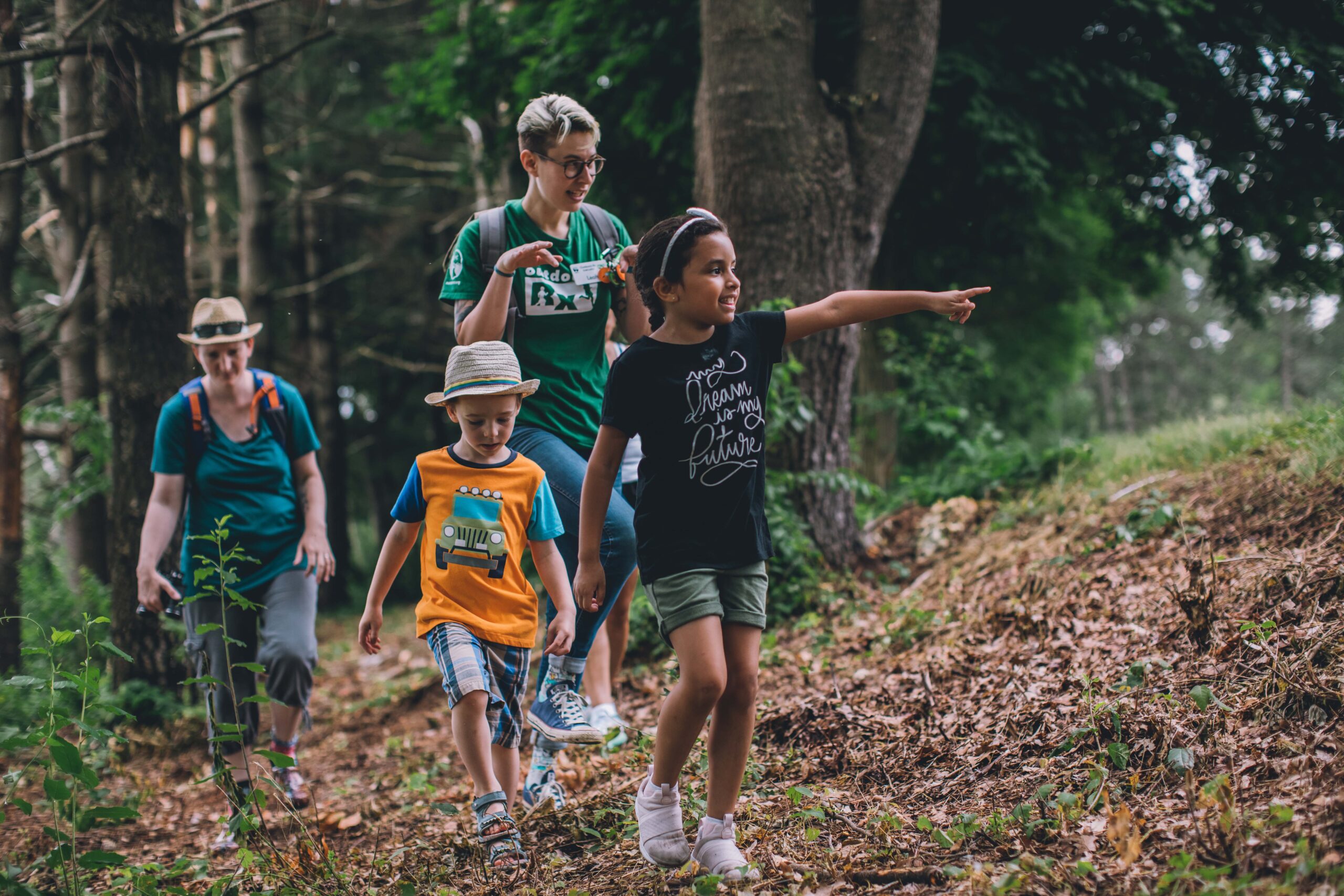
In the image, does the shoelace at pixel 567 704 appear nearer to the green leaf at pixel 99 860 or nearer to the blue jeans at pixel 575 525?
the blue jeans at pixel 575 525

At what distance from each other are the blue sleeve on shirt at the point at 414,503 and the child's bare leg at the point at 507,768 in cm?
94

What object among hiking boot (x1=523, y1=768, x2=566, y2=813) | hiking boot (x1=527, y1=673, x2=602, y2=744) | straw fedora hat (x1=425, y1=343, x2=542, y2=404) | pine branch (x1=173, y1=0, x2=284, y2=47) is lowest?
hiking boot (x1=523, y1=768, x2=566, y2=813)

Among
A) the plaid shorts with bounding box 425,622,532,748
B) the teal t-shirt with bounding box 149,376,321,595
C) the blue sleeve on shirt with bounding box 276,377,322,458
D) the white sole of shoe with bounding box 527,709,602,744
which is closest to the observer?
the plaid shorts with bounding box 425,622,532,748

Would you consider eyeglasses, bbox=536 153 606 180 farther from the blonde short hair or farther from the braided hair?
the braided hair

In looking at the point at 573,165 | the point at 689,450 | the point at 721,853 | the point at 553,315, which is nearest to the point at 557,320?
the point at 553,315

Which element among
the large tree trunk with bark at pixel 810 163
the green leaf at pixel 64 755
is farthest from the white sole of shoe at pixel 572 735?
Result: the large tree trunk with bark at pixel 810 163

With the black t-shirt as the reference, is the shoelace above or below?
below

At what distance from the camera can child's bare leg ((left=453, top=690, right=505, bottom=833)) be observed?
10.6 ft

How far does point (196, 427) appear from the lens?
426 centimetres

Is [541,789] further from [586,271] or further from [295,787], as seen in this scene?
[586,271]

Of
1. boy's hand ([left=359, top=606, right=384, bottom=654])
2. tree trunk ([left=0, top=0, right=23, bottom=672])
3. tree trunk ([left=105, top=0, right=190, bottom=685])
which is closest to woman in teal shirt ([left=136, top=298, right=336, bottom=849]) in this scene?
boy's hand ([left=359, top=606, right=384, bottom=654])

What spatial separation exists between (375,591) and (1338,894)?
2.96 meters

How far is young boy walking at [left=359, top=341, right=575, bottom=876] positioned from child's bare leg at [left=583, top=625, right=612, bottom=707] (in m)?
0.87

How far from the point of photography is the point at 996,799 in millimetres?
3180
